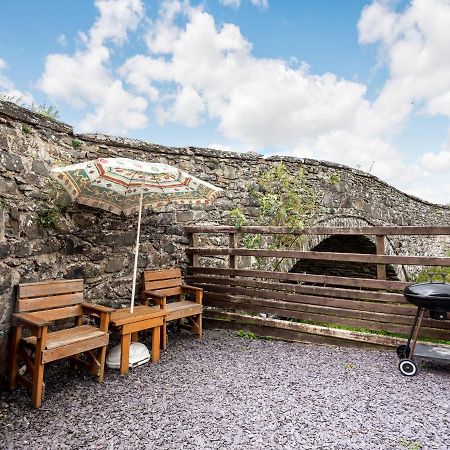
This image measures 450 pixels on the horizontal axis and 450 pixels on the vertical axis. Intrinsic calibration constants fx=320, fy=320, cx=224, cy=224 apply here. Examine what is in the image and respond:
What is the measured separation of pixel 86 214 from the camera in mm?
3908

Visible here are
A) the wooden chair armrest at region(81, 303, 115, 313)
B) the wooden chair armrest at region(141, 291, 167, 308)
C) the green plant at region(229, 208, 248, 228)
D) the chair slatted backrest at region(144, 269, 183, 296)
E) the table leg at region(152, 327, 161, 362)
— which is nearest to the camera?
the wooden chair armrest at region(81, 303, 115, 313)

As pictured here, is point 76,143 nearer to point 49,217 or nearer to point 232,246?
point 49,217

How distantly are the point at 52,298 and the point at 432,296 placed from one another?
3470mm

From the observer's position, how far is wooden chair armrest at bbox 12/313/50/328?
249 cm

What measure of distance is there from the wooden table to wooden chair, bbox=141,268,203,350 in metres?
0.20

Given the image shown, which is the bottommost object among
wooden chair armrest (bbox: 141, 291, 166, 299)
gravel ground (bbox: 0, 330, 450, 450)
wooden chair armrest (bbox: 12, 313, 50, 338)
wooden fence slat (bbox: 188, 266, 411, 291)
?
gravel ground (bbox: 0, 330, 450, 450)

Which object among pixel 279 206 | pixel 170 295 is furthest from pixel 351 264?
pixel 170 295

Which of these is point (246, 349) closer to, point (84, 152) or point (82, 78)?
point (84, 152)

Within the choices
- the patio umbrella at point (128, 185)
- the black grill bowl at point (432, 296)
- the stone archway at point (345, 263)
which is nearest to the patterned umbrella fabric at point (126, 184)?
the patio umbrella at point (128, 185)

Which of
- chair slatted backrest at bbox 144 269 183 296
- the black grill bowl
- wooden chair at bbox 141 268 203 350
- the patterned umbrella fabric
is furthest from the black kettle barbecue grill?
chair slatted backrest at bbox 144 269 183 296

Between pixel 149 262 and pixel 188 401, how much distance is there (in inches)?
95.9

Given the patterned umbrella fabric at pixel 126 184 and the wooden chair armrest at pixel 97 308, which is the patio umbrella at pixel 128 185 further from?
the wooden chair armrest at pixel 97 308

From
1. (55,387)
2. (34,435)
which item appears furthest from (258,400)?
(55,387)

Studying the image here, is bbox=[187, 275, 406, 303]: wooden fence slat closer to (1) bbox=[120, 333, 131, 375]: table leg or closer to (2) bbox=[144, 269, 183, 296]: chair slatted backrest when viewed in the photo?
(2) bbox=[144, 269, 183, 296]: chair slatted backrest
